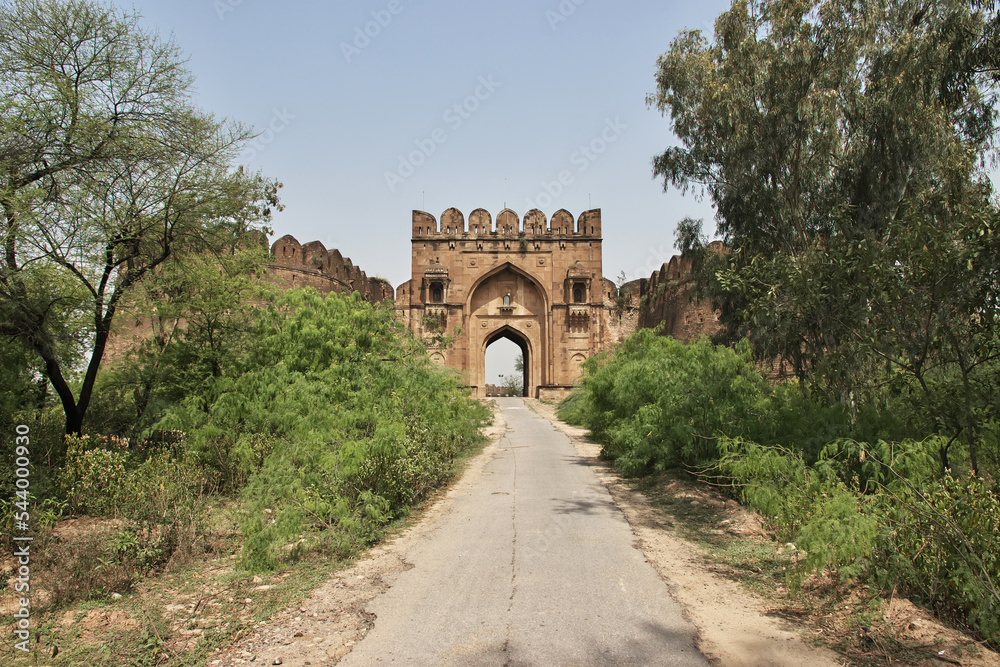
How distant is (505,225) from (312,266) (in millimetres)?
10769

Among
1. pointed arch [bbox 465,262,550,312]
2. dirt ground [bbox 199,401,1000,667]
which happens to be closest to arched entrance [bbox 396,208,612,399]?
pointed arch [bbox 465,262,550,312]

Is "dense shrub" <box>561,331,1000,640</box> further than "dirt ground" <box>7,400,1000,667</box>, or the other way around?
"dense shrub" <box>561,331,1000,640</box>

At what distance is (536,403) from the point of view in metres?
28.6

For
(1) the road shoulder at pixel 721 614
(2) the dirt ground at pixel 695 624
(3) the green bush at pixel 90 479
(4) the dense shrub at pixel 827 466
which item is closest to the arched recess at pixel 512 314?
(4) the dense shrub at pixel 827 466

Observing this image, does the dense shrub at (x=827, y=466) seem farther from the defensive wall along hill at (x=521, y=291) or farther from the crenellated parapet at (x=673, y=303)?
the defensive wall along hill at (x=521, y=291)

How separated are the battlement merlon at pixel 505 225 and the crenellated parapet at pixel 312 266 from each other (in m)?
5.55

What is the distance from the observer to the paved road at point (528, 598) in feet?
11.8

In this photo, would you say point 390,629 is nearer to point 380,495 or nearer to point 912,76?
point 380,495

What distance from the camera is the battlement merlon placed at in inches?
1217

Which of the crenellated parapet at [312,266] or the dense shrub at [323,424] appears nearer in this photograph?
the dense shrub at [323,424]

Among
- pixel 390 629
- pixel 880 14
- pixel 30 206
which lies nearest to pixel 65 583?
pixel 390 629

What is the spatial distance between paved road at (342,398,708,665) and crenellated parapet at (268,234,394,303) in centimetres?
1594

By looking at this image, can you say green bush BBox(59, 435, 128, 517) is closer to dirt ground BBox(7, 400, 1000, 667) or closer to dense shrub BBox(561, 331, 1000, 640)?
dirt ground BBox(7, 400, 1000, 667)

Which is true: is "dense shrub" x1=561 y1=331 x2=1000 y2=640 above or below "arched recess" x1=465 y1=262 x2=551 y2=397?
below
